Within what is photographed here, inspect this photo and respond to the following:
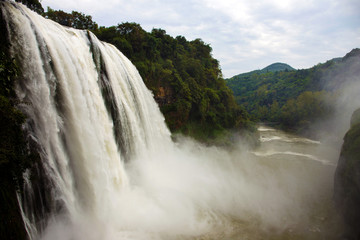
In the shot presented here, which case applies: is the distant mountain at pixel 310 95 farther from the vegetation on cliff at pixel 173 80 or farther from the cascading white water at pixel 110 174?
the cascading white water at pixel 110 174

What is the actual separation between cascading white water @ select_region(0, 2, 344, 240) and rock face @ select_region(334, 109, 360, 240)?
146cm

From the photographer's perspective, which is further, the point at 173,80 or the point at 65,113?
the point at 173,80

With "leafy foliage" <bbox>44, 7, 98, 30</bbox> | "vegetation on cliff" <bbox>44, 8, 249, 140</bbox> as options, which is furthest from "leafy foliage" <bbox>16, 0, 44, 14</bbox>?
"vegetation on cliff" <bbox>44, 8, 249, 140</bbox>

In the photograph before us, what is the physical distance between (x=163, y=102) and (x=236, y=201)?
11225mm

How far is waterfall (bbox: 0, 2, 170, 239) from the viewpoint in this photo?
6.26m

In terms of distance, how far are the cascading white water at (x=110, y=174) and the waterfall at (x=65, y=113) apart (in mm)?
31

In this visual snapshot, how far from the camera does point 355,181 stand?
8.92 m

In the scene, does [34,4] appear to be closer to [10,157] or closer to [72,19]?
[72,19]

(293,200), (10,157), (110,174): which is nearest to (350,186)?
(293,200)

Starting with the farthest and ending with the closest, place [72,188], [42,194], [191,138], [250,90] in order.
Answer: [250,90]
[191,138]
[72,188]
[42,194]

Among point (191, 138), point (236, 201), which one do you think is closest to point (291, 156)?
point (191, 138)

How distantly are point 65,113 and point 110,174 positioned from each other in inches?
112

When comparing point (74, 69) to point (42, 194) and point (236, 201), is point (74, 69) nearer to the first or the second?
point (42, 194)

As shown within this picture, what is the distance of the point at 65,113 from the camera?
24.1 ft
